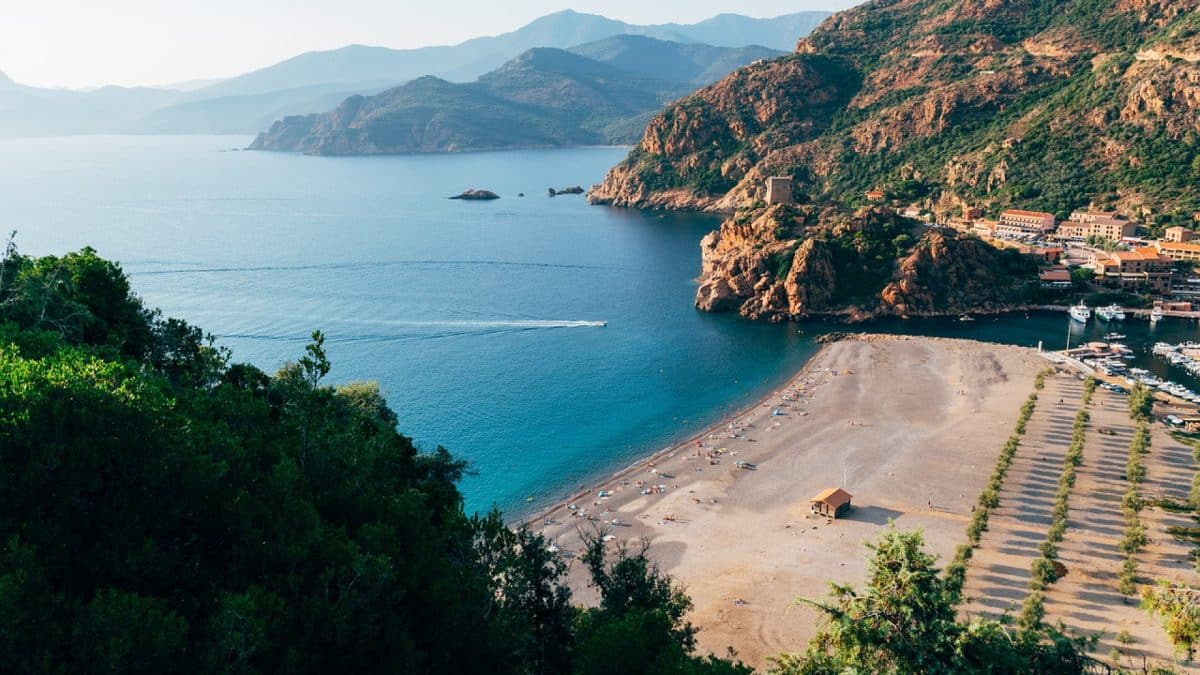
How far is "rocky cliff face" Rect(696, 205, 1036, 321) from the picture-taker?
74938mm

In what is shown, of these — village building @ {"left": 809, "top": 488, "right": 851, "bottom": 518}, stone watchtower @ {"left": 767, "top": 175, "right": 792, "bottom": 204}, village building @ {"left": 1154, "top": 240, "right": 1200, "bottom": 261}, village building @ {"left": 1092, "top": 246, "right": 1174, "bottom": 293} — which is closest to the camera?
village building @ {"left": 809, "top": 488, "right": 851, "bottom": 518}

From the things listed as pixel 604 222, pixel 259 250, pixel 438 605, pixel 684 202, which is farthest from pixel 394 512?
pixel 684 202

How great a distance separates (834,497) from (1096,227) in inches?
2700

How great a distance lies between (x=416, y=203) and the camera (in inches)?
5930

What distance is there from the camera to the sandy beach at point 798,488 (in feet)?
103

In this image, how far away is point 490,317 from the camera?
72.9m

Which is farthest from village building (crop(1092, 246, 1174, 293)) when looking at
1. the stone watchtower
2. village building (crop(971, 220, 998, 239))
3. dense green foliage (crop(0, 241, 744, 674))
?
dense green foliage (crop(0, 241, 744, 674))

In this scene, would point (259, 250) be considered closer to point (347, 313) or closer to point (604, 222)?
point (347, 313)

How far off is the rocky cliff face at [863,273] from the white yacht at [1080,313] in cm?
516

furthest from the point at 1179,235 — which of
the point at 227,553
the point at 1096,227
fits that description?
the point at 227,553

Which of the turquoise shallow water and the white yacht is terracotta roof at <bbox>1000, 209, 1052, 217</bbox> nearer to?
the white yacht

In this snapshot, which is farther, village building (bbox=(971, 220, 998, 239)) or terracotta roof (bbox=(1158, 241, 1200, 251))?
village building (bbox=(971, 220, 998, 239))

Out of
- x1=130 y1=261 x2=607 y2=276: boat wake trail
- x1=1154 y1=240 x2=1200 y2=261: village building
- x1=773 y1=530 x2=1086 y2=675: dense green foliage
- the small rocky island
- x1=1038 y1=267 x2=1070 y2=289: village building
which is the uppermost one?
the small rocky island

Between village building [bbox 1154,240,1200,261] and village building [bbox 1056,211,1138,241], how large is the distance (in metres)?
5.67
